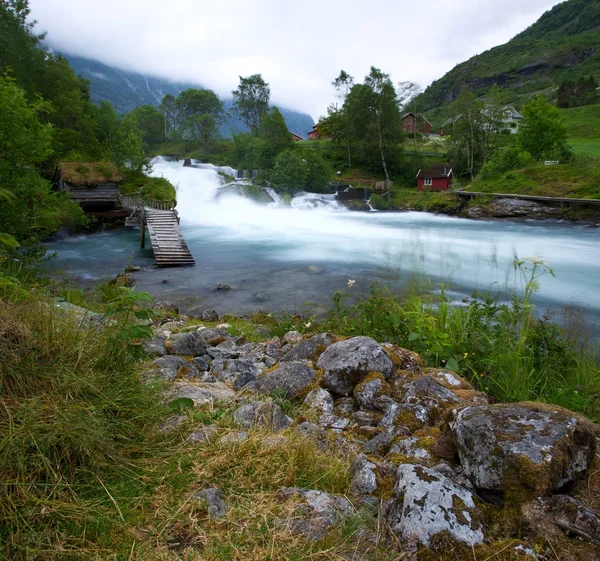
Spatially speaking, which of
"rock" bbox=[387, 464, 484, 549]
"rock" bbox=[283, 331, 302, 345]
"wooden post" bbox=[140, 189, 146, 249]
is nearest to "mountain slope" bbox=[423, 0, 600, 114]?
"wooden post" bbox=[140, 189, 146, 249]

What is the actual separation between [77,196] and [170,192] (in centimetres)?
640

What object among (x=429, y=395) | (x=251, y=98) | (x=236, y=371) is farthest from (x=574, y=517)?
(x=251, y=98)

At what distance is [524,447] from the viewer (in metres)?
2.21

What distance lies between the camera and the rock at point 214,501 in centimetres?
206

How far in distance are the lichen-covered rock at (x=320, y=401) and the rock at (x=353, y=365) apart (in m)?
0.16

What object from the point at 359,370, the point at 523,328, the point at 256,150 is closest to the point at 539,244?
the point at 523,328

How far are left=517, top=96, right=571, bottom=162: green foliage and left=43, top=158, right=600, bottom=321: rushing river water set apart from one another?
1508cm

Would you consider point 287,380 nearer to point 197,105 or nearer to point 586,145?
point 586,145

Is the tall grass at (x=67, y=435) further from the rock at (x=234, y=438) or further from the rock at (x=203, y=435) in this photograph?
the rock at (x=234, y=438)

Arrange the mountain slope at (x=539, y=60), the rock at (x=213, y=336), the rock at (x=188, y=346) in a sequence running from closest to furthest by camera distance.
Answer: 1. the rock at (x=188, y=346)
2. the rock at (x=213, y=336)
3. the mountain slope at (x=539, y=60)

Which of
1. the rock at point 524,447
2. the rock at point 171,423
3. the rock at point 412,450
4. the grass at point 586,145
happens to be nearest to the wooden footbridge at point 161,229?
the rock at point 171,423

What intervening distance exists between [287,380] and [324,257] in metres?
15.6

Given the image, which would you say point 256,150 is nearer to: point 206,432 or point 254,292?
point 254,292

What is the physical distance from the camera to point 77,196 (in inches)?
939
